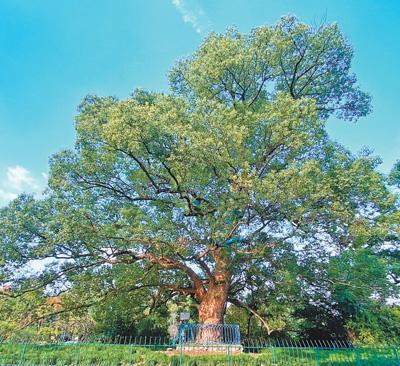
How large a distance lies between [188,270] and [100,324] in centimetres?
673

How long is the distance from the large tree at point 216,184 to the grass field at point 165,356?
2.48 m

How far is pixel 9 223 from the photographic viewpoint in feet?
32.6

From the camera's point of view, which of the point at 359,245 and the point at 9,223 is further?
the point at 359,245

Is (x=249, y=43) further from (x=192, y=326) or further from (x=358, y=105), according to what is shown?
(x=192, y=326)

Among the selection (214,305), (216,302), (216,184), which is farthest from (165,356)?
(216,184)

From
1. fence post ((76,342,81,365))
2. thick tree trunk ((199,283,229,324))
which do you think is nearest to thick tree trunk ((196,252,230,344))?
thick tree trunk ((199,283,229,324))

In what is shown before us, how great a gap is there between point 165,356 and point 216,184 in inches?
229

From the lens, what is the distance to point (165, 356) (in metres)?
8.84

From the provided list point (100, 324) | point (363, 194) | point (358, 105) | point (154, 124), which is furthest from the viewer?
point (100, 324)

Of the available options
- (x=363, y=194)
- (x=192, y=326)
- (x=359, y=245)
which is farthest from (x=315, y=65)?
(x=192, y=326)

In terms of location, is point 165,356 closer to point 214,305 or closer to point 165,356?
point 165,356

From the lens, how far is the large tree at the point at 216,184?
9.70 meters

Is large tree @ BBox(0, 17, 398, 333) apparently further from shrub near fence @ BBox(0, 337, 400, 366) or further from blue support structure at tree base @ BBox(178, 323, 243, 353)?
shrub near fence @ BBox(0, 337, 400, 366)

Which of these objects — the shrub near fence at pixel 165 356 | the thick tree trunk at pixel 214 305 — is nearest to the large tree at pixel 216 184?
the thick tree trunk at pixel 214 305
